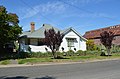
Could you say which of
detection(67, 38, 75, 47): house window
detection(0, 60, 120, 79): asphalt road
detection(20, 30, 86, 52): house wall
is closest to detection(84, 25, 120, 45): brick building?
detection(20, 30, 86, 52): house wall

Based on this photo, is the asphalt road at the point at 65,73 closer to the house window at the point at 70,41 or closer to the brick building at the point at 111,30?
the house window at the point at 70,41

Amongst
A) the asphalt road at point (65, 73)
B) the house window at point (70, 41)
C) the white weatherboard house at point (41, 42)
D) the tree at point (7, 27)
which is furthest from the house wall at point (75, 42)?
the asphalt road at point (65, 73)

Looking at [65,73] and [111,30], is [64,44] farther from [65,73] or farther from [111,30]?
[65,73]

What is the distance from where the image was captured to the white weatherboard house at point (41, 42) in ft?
130

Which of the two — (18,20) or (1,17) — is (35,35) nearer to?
(18,20)

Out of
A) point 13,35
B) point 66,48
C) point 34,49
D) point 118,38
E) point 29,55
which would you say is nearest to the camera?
point 13,35

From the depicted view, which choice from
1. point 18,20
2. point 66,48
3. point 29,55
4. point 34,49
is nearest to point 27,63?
point 29,55

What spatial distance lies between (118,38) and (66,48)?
19431 millimetres

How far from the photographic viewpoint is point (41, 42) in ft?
135

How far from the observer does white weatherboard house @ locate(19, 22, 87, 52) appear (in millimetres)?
39719

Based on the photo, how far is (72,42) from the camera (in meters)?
42.8

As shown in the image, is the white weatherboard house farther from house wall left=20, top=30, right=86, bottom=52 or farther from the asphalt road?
the asphalt road

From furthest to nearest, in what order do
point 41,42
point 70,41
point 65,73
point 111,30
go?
point 111,30
point 70,41
point 41,42
point 65,73

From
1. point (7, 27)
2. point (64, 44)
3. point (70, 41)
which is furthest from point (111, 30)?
point (7, 27)
